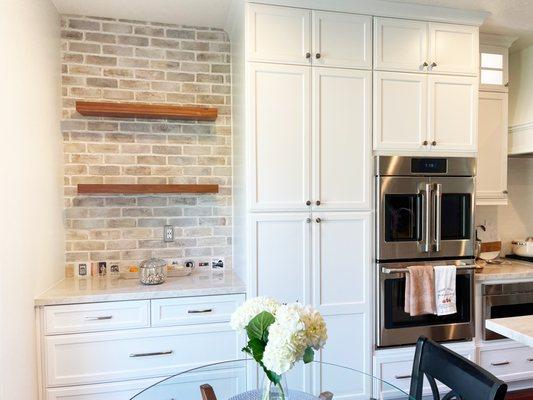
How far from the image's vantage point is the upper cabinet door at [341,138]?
7.57 feet

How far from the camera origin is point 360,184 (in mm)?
2371

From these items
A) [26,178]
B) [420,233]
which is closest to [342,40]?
[420,233]

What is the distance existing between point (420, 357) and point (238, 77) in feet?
6.42

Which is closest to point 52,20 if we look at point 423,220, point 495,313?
point 423,220

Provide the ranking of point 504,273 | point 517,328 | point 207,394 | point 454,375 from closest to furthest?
point 454,375 < point 207,394 < point 517,328 < point 504,273

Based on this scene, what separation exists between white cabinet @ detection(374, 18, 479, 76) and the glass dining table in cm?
187

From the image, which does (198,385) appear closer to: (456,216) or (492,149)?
(456,216)

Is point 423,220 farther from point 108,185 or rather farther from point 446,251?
point 108,185

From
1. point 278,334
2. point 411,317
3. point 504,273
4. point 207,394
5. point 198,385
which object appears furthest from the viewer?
point 504,273

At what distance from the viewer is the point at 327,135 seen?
2.32 m

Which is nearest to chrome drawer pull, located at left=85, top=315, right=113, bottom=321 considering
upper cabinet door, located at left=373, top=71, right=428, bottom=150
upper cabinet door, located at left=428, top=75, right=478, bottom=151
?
upper cabinet door, located at left=373, top=71, right=428, bottom=150

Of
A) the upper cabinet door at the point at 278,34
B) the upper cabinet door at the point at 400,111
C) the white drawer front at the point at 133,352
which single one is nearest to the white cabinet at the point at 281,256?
the white drawer front at the point at 133,352

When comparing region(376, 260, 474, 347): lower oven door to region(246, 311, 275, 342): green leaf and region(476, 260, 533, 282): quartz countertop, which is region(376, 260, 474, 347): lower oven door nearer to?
region(476, 260, 533, 282): quartz countertop

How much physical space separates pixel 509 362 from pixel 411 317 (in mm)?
902
